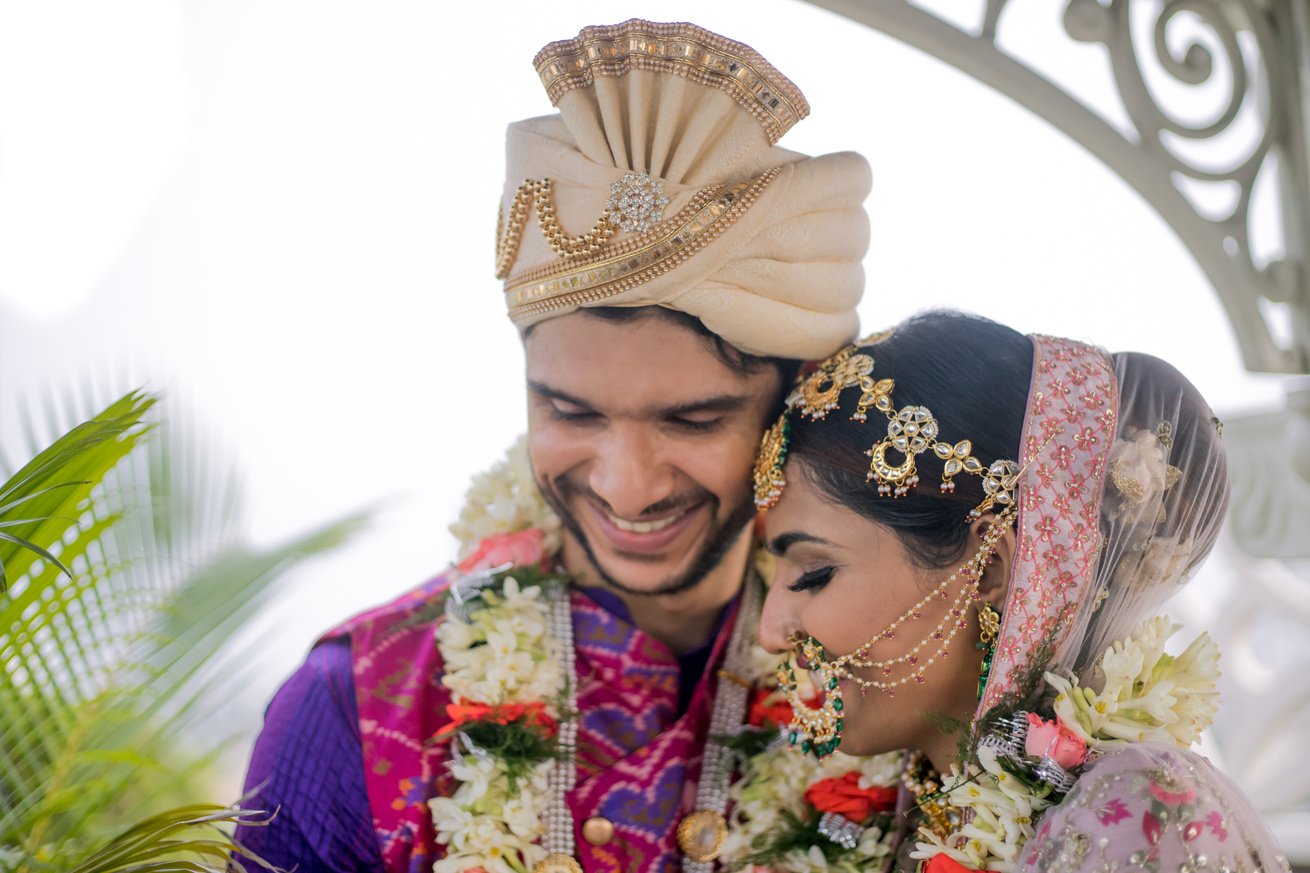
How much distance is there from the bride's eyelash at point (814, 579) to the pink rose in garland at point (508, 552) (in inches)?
26.3

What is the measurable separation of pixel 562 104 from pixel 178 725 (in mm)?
1417

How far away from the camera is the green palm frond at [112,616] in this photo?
179 cm

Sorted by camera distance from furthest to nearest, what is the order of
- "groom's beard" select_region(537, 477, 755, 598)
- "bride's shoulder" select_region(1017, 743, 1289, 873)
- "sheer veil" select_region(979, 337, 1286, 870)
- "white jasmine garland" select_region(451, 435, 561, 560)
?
"white jasmine garland" select_region(451, 435, 561, 560) → "groom's beard" select_region(537, 477, 755, 598) → "sheer veil" select_region(979, 337, 1286, 870) → "bride's shoulder" select_region(1017, 743, 1289, 873)

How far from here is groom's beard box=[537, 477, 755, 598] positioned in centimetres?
251

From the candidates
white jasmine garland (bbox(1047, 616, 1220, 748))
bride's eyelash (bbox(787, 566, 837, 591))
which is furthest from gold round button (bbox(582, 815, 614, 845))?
white jasmine garland (bbox(1047, 616, 1220, 748))

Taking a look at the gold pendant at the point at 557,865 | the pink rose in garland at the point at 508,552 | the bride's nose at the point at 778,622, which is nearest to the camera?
the bride's nose at the point at 778,622

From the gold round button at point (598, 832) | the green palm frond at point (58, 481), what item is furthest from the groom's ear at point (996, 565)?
the green palm frond at point (58, 481)

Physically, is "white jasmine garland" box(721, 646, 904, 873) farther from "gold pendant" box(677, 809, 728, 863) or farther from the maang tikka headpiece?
the maang tikka headpiece

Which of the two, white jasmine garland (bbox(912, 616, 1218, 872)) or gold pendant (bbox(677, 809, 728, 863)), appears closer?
white jasmine garland (bbox(912, 616, 1218, 872))

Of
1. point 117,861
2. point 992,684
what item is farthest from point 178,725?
point 992,684

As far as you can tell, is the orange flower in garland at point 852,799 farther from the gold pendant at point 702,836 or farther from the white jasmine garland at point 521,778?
the gold pendant at point 702,836

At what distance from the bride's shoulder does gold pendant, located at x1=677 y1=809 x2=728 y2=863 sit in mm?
748

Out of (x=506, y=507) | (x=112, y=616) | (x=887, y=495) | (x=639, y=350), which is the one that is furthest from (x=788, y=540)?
(x=112, y=616)

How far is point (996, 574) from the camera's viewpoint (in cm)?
206
